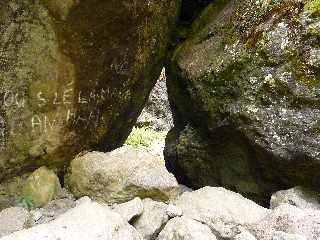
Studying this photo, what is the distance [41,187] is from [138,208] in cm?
105

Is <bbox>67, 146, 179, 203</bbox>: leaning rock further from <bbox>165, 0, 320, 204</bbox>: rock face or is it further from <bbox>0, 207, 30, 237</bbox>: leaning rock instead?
<bbox>165, 0, 320, 204</bbox>: rock face

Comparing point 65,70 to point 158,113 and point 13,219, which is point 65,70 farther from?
point 158,113

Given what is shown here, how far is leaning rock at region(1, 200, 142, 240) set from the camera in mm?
3465

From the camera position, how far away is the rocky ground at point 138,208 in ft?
12.5

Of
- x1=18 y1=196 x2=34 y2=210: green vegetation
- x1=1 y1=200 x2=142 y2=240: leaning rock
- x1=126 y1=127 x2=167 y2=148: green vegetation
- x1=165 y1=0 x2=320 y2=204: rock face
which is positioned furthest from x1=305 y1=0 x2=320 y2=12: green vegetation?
x1=126 y1=127 x2=167 y2=148: green vegetation

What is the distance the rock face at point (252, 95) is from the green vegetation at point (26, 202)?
2.04 meters

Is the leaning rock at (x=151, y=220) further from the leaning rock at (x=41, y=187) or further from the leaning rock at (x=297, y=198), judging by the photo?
the leaning rock at (x=297, y=198)

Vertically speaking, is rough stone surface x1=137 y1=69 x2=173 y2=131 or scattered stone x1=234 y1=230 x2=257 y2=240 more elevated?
scattered stone x1=234 y1=230 x2=257 y2=240

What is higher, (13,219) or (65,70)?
(65,70)

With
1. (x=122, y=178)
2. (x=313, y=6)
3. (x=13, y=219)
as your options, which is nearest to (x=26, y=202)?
(x=13, y=219)

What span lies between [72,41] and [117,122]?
1.30m

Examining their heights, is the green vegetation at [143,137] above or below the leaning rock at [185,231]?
below

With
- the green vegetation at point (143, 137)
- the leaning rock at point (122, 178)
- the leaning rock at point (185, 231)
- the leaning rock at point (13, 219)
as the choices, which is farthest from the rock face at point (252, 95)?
the green vegetation at point (143, 137)

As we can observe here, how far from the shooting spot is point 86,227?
362 cm
